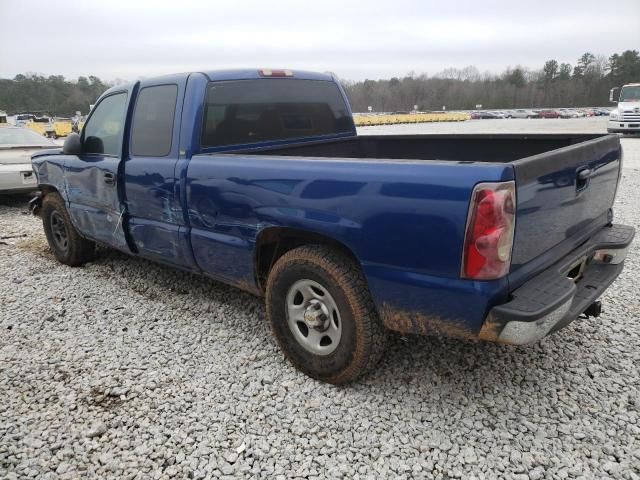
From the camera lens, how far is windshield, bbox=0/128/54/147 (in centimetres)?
889

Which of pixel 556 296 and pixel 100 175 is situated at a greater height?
pixel 100 175

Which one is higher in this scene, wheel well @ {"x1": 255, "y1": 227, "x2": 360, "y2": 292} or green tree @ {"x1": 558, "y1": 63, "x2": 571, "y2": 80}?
green tree @ {"x1": 558, "y1": 63, "x2": 571, "y2": 80}

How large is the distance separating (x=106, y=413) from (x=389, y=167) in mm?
2101

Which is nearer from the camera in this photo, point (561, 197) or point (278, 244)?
point (561, 197)

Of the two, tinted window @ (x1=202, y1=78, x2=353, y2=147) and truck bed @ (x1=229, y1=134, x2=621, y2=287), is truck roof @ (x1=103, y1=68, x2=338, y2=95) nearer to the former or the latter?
tinted window @ (x1=202, y1=78, x2=353, y2=147)

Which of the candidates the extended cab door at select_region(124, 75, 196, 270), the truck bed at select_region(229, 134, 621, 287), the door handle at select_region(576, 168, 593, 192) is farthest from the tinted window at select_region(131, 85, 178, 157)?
the door handle at select_region(576, 168, 593, 192)

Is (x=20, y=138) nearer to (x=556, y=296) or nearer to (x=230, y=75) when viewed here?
(x=230, y=75)

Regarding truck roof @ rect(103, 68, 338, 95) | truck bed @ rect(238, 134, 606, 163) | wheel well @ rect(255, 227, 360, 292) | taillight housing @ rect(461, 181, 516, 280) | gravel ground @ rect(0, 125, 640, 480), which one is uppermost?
truck roof @ rect(103, 68, 338, 95)

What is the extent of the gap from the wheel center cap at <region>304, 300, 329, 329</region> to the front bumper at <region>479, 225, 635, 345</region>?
0.93m

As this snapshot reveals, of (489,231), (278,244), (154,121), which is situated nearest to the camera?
(489,231)

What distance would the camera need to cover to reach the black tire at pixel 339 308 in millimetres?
2582

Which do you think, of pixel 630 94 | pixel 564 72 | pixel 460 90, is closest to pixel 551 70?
pixel 564 72

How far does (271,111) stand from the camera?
12.5 feet

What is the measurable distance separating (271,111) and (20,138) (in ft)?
25.0
